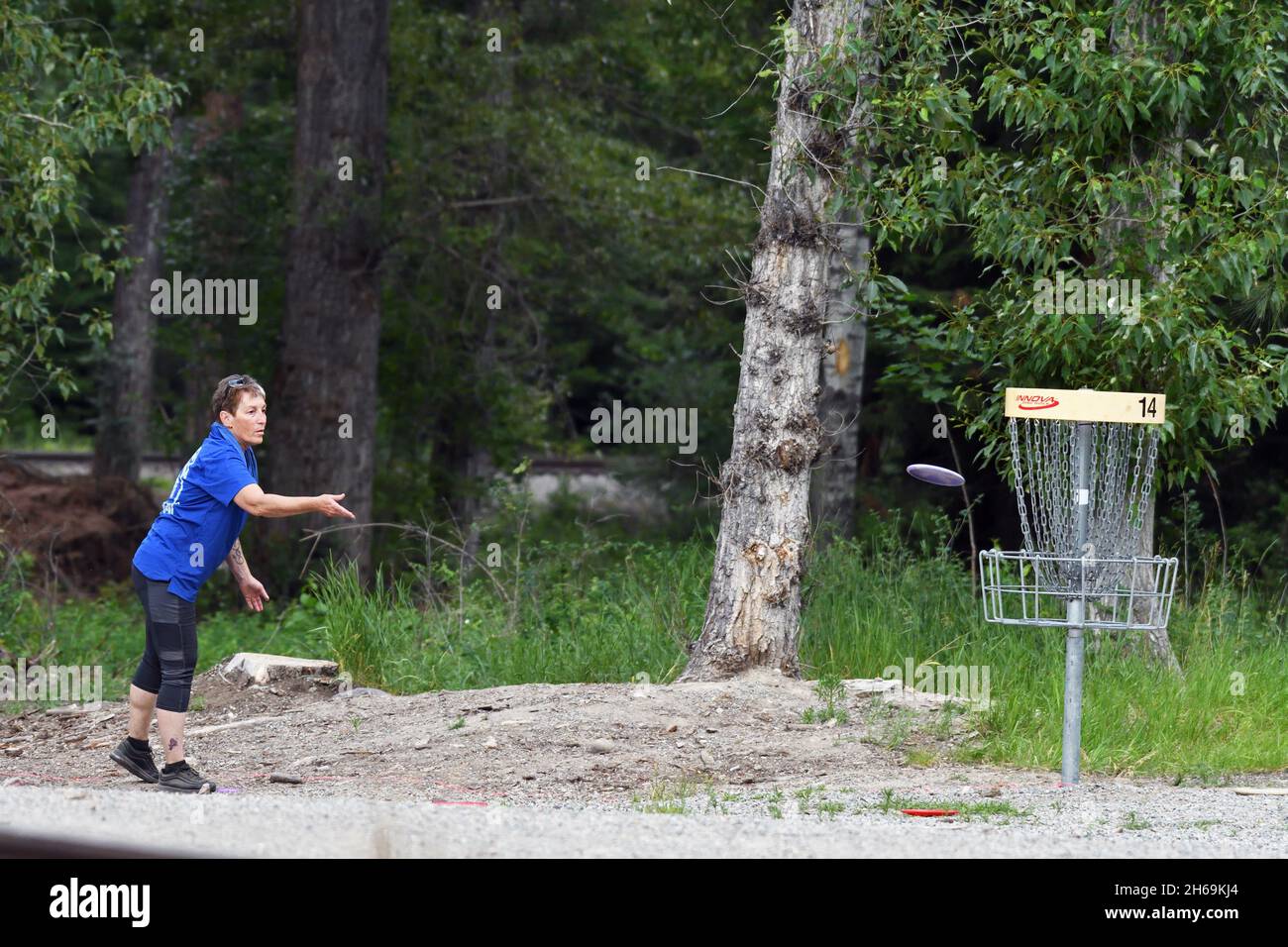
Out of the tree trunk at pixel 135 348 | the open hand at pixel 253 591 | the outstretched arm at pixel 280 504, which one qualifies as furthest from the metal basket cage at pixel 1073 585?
the tree trunk at pixel 135 348

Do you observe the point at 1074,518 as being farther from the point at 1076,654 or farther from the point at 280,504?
the point at 280,504

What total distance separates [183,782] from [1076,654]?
14.3ft

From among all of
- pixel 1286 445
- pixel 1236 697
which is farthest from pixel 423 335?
pixel 1236 697

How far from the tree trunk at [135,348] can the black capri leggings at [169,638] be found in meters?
17.9


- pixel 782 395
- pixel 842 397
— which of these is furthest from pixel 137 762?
pixel 842 397

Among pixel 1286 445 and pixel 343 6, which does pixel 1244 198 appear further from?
pixel 343 6

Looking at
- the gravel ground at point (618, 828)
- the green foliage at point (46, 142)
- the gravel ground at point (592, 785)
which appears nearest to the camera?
the gravel ground at point (618, 828)

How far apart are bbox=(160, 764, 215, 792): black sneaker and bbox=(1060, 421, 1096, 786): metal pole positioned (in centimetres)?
415

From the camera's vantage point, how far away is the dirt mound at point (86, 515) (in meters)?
22.3

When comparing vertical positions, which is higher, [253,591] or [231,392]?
[231,392]

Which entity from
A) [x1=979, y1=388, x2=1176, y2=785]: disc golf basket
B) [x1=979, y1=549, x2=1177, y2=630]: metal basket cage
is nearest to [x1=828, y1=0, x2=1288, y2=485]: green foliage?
[x1=979, y1=388, x2=1176, y2=785]: disc golf basket

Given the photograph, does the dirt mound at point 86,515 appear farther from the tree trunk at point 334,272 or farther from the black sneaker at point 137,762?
the black sneaker at point 137,762

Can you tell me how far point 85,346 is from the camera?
36156 mm

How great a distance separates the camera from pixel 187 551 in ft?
24.1
